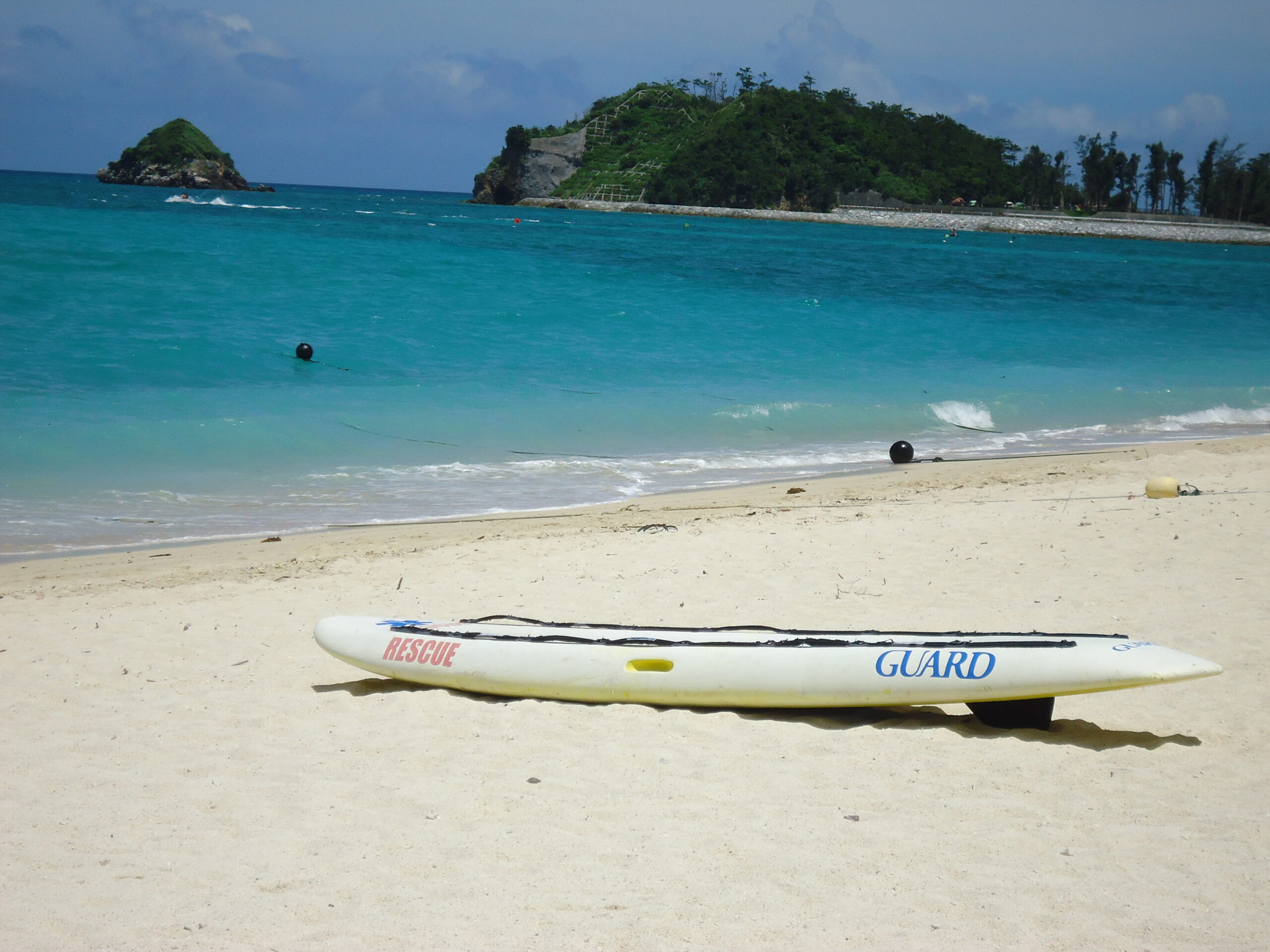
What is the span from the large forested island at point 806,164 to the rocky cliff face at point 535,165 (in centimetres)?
14

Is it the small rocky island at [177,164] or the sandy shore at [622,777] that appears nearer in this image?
the sandy shore at [622,777]

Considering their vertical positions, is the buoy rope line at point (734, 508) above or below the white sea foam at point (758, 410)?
below

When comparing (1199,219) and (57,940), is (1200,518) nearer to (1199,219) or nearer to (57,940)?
(57,940)

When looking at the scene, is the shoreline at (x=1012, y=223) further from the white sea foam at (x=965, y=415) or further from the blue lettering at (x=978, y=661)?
the blue lettering at (x=978, y=661)

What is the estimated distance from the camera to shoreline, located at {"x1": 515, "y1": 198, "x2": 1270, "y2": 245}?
88.2 meters

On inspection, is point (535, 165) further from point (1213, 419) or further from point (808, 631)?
point (808, 631)

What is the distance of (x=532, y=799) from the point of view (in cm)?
358

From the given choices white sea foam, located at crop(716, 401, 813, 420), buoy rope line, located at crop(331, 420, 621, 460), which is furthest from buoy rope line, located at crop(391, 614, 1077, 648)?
white sea foam, located at crop(716, 401, 813, 420)

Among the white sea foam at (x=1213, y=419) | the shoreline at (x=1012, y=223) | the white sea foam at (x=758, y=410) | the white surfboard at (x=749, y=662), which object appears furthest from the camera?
the shoreline at (x=1012, y=223)

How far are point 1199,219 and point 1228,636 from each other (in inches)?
4527

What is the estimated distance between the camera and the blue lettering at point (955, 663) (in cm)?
404

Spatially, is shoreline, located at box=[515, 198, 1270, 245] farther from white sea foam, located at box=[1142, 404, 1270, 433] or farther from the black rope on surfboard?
the black rope on surfboard

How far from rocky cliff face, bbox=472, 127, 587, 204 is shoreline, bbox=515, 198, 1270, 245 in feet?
48.2

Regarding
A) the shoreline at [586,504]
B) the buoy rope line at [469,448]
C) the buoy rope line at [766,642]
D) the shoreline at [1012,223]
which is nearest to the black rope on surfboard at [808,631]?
the buoy rope line at [766,642]
